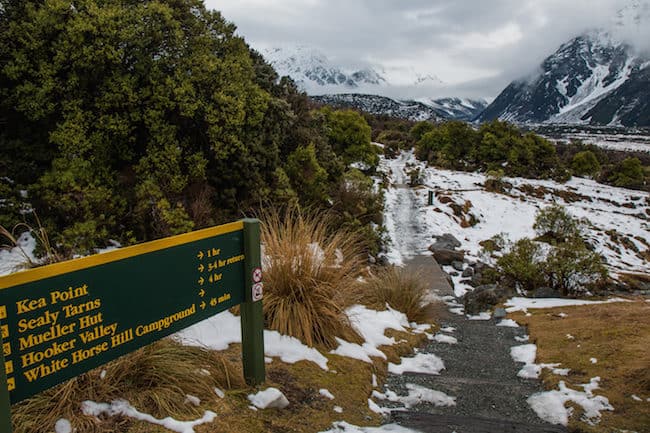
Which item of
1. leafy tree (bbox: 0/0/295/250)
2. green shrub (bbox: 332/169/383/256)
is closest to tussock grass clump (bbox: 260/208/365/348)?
leafy tree (bbox: 0/0/295/250)

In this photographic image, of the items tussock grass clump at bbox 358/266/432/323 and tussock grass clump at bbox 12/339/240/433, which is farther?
tussock grass clump at bbox 358/266/432/323

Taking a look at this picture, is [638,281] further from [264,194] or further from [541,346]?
[264,194]

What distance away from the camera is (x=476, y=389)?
5012 mm

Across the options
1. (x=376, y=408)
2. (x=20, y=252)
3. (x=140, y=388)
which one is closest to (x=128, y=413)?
(x=140, y=388)

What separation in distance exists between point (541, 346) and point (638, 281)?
46.0 ft

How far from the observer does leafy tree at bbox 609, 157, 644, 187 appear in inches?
2140

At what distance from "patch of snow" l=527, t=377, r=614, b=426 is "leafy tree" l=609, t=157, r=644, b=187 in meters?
59.5

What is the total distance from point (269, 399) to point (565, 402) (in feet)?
9.82

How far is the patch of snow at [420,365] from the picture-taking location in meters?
5.59

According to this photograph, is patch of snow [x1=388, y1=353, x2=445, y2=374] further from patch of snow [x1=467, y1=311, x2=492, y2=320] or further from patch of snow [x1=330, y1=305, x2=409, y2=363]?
patch of snow [x1=467, y1=311, x2=492, y2=320]

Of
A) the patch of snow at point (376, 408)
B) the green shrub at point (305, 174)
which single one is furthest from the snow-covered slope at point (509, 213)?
the patch of snow at point (376, 408)

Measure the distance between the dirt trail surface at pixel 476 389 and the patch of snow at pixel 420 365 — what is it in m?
0.11

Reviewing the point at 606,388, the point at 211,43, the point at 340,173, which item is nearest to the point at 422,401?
the point at 606,388

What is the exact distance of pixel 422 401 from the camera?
4.60 metres
